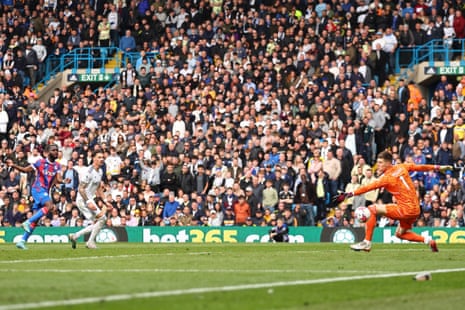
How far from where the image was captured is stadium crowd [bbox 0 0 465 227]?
1211 inches

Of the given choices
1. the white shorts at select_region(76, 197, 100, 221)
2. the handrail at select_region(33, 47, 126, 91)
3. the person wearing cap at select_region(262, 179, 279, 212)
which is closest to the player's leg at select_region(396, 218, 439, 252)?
the white shorts at select_region(76, 197, 100, 221)

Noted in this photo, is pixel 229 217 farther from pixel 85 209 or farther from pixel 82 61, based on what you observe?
pixel 82 61

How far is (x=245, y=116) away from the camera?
33.3 m

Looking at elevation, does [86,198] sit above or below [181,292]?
above

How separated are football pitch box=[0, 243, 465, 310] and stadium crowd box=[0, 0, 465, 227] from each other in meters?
11.9

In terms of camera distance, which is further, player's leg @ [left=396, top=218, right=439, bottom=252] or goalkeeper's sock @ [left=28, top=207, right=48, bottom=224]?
goalkeeper's sock @ [left=28, top=207, right=48, bottom=224]

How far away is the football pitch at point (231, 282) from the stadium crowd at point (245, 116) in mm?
11899

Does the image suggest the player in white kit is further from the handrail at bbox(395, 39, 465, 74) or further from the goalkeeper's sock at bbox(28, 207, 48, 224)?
the handrail at bbox(395, 39, 465, 74)

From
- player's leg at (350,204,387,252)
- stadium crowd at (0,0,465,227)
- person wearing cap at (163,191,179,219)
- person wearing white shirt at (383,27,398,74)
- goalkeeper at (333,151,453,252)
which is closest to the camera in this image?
player's leg at (350,204,387,252)

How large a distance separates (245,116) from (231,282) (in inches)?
814

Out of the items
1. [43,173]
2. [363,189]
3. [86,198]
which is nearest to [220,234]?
[86,198]

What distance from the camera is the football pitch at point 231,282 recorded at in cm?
1070

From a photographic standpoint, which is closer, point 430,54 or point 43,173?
point 43,173

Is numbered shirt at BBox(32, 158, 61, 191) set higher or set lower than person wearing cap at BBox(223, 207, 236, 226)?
higher
